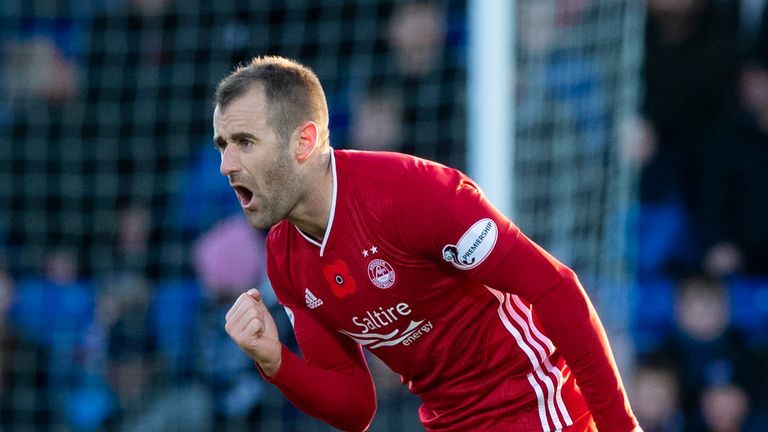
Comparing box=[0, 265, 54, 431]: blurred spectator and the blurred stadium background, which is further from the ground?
the blurred stadium background

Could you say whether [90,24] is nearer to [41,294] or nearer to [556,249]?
[41,294]

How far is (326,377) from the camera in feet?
11.7

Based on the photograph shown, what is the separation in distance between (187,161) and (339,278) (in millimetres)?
4114

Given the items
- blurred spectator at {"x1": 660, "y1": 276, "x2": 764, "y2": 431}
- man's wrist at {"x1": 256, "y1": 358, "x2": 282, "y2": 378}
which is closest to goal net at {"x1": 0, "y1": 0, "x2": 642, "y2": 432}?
blurred spectator at {"x1": 660, "y1": 276, "x2": 764, "y2": 431}

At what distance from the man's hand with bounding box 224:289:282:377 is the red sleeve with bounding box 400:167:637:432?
1.56ft

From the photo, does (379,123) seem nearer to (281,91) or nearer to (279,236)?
(279,236)

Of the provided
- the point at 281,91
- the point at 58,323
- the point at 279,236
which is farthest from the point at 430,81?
the point at 281,91

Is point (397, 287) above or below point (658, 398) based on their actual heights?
above

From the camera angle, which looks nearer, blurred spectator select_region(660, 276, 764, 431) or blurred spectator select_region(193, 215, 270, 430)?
blurred spectator select_region(660, 276, 764, 431)

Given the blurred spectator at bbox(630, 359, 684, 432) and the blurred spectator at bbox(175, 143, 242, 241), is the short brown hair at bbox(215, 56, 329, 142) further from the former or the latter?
the blurred spectator at bbox(175, 143, 242, 241)

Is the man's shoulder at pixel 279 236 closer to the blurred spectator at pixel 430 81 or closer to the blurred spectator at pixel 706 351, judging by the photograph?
the blurred spectator at pixel 706 351

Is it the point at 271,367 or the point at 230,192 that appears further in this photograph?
the point at 230,192

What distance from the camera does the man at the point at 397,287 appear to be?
3.18m

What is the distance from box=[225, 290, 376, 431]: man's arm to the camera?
3.29 metres
